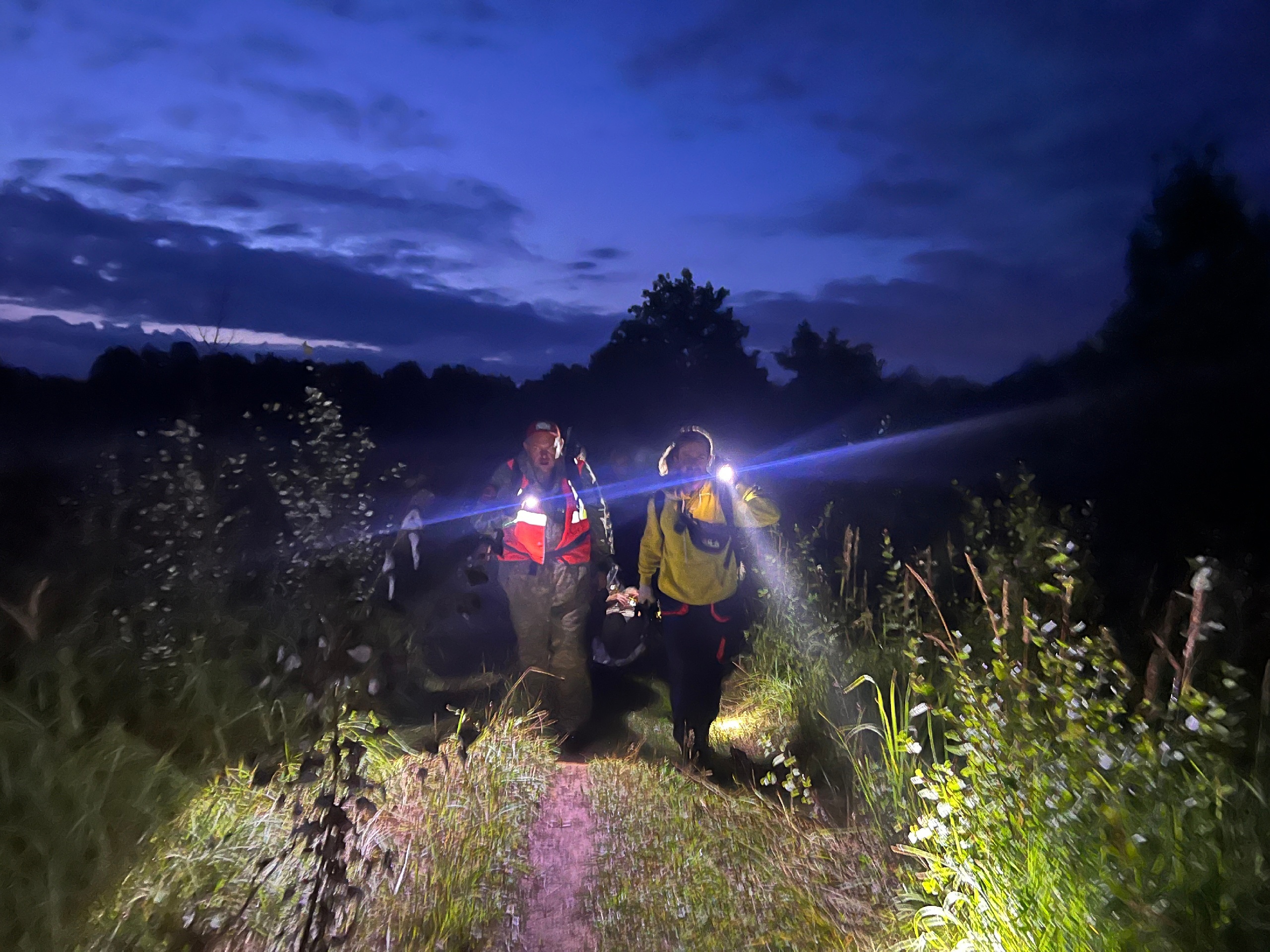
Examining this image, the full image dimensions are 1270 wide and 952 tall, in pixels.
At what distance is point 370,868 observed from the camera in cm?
247

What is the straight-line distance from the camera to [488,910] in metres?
2.64

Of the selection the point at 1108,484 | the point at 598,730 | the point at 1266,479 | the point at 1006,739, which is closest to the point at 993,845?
the point at 1006,739

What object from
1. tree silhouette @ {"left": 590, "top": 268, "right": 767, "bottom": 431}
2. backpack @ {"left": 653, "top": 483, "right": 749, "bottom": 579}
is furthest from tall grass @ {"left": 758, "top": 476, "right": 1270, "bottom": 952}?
tree silhouette @ {"left": 590, "top": 268, "right": 767, "bottom": 431}

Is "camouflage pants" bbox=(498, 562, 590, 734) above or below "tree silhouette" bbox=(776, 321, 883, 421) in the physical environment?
below

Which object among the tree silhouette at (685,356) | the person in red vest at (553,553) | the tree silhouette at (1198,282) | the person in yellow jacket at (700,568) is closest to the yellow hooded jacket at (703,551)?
the person in yellow jacket at (700,568)

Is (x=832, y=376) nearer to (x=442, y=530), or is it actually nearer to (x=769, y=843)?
(x=442, y=530)

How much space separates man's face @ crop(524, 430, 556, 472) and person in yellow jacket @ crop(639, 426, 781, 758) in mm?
918

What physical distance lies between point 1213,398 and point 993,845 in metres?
4.54

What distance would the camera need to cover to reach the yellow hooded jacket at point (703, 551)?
4496mm

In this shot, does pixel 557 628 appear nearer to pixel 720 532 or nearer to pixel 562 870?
pixel 720 532

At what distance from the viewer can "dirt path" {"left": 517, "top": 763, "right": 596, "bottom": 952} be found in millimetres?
2564

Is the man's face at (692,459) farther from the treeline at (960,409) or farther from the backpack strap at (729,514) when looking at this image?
the treeline at (960,409)

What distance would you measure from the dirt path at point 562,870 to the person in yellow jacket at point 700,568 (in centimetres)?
91

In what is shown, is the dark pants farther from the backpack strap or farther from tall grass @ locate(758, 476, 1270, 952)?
tall grass @ locate(758, 476, 1270, 952)
